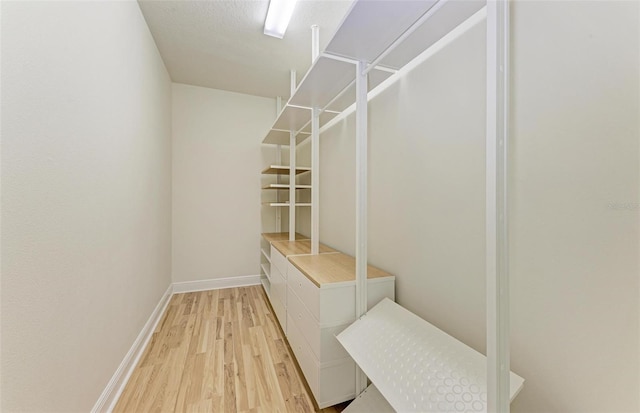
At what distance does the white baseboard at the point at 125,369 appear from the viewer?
1337mm

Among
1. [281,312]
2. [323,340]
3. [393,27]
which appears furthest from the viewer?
[281,312]

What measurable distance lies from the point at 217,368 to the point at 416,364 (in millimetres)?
1473

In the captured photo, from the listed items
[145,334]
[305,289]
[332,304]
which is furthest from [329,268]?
[145,334]

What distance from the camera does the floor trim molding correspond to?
1.38 metres

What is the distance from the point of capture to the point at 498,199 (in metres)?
0.74

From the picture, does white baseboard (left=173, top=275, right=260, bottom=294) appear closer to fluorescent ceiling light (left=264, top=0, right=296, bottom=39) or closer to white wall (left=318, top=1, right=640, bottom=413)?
white wall (left=318, top=1, right=640, bottom=413)

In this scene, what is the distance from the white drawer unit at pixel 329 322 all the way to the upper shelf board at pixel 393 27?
135 cm

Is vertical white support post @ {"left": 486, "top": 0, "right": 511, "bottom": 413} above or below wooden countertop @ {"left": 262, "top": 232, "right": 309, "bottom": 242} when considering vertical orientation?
above

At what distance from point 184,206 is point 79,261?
2.29 meters

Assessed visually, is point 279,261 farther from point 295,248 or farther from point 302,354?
point 302,354

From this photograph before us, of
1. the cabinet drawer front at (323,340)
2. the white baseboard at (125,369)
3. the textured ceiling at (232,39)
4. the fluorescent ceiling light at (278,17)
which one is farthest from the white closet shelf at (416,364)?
the fluorescent ceiling light at (278,17)

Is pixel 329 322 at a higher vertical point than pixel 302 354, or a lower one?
higher

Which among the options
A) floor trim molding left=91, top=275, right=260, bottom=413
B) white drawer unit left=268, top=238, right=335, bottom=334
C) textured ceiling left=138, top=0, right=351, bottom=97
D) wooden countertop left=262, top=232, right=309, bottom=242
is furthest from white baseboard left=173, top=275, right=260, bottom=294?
textured ceiling left=138, top=0, right=351, bottom=97

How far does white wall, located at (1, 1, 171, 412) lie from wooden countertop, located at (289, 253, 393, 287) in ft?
3.73
